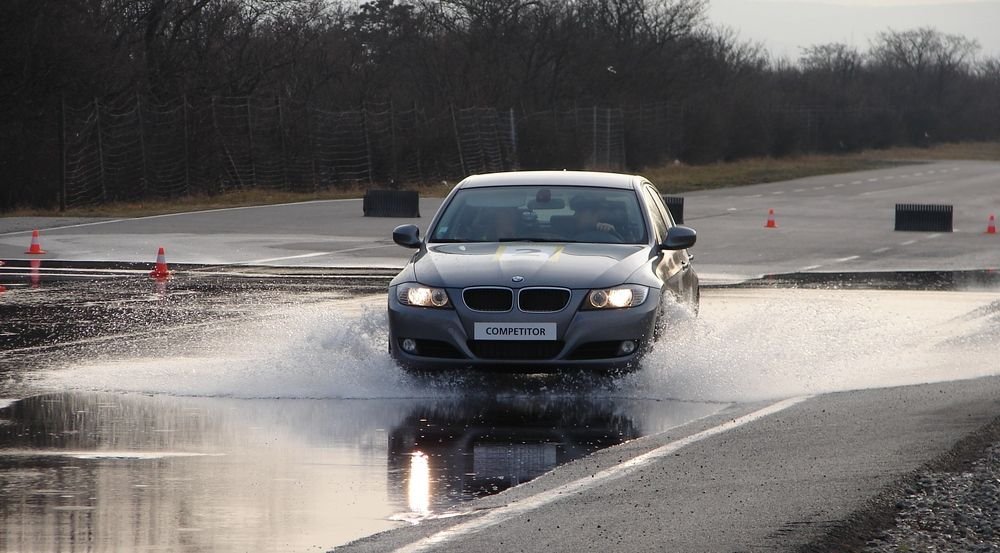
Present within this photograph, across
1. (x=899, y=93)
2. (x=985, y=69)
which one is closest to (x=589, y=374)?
(x=899, y=93)

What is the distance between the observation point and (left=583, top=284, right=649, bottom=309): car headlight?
34.1 ft

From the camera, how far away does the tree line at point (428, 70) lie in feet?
116

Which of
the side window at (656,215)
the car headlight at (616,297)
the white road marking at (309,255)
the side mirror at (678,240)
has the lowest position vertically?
the white road marking at (309,255)

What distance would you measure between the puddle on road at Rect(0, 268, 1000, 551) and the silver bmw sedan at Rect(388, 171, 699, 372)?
284 mm

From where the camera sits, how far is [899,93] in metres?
135

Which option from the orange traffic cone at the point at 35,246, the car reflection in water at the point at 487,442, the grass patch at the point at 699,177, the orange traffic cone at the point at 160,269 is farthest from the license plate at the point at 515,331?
the grass patch at the point at 699,177

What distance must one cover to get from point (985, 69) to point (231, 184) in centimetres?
15793

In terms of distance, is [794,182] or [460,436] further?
[794,182]

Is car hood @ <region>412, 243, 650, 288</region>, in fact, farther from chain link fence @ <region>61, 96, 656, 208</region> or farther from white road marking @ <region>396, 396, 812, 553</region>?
chain link fence @ <region>61, 96, 656, 208</region>

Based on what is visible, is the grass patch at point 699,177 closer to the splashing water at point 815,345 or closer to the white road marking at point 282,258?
the white road marking at point 282,258

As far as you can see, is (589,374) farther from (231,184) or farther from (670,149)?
(670,149)

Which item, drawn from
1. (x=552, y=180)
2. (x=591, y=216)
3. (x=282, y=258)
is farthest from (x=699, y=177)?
(x=591, y=216)

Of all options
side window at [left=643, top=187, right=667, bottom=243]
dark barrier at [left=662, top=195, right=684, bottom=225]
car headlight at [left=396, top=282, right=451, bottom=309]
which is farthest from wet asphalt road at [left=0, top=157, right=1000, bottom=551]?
dark barrier at [left=662, top=195, right=684, bottom=225]

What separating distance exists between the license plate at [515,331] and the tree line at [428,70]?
1005 inches
